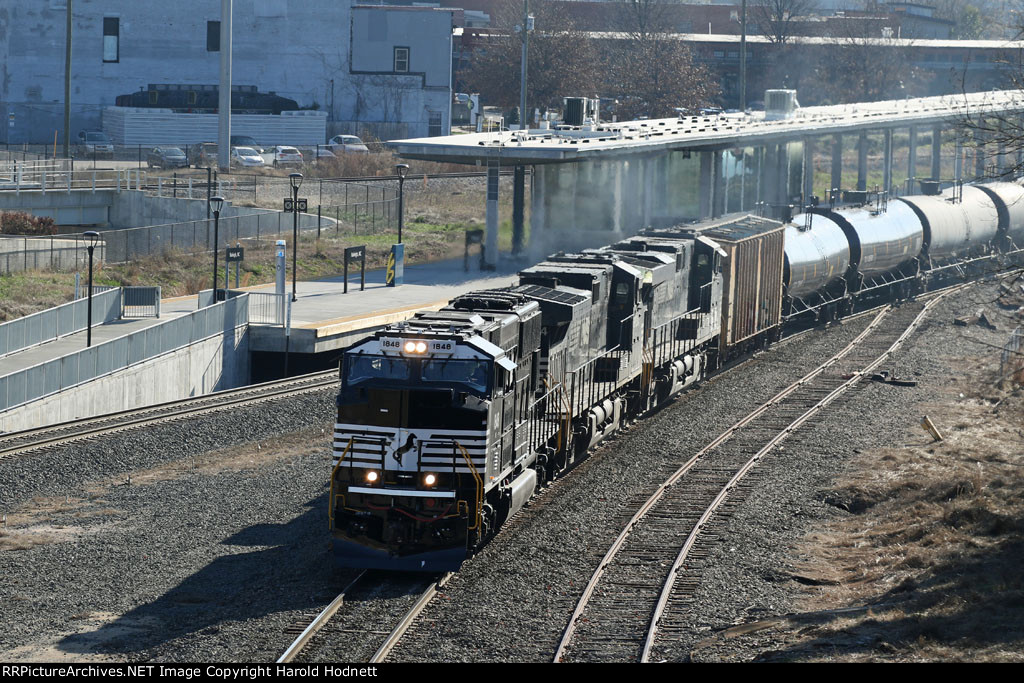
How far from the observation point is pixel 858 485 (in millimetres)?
25047

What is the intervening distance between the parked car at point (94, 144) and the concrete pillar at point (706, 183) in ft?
107

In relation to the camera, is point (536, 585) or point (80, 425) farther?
point (80, 425)

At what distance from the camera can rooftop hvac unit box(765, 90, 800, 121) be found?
7338 centimetres

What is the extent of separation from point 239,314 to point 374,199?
3145 cm

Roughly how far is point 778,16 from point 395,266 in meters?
84.2

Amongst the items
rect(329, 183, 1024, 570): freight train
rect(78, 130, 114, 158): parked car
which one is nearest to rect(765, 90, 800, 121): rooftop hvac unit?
rect(329, 183, 1024, 570): freight train

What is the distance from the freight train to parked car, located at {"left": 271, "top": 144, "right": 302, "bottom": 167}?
140ft

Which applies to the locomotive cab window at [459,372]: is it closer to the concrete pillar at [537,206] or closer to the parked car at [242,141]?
the concrete pillar at [537,206]

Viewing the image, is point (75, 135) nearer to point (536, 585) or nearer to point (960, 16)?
point (536, 585)

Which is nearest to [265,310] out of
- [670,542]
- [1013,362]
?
[670,542]

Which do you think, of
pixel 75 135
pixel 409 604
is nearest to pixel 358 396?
pixel 409 604

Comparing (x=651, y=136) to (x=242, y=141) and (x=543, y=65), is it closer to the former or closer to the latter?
(x=242, y=141)

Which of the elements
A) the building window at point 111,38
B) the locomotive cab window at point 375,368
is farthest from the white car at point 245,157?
the locomotive cab window at point 375,368

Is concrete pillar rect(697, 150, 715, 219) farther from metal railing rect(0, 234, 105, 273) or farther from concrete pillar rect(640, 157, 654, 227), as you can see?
metal railing rect(0, 234, 105, 273)
